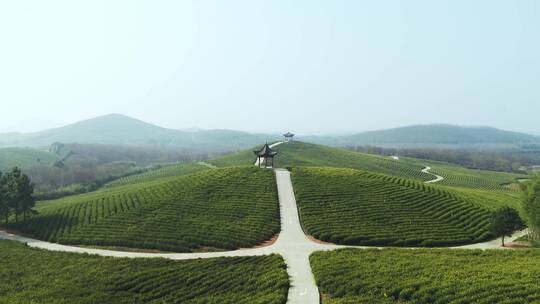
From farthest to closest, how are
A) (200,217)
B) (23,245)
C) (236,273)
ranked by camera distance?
1. (200,217)
2. (23,245)
3. (236,273)

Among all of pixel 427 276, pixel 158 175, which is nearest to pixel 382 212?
pixel 427 276

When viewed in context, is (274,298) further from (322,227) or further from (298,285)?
(322,227)

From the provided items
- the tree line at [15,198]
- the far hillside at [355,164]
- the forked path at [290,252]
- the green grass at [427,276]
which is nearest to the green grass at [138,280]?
the forked path at [290,252]

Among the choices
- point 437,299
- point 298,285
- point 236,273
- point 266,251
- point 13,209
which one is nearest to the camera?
point 437,299

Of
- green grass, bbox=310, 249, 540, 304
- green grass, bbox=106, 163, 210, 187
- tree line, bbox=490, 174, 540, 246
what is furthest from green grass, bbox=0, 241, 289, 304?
green grass, bbox=106, 163, 210, 187

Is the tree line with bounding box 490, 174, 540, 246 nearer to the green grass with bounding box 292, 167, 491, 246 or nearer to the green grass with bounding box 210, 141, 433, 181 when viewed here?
the green grass with bounding box 292, 167, 491, 246

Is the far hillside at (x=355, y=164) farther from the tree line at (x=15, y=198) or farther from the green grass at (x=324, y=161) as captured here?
the tree line at (x=15, y=198)

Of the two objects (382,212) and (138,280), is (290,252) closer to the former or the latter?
(138,280)

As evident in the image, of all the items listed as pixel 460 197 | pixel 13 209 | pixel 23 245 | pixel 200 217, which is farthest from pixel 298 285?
pixel 13 209
